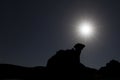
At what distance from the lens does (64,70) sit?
45.6ft

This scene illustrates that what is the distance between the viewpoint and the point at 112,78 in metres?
21.3

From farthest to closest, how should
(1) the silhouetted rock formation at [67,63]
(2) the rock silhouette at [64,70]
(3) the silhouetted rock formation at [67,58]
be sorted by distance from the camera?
(3) the silhouetted rock formation at [67,58] → (2) the rock silhouette at [64,70] → (1) the silhouetted rock formation at [67,63]

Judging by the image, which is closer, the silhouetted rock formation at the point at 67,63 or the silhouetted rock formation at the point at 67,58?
the silhouetted rock formation at the point at 67,63

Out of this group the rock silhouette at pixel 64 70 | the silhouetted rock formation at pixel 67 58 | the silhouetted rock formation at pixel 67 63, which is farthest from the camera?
the silhouetted rock formation at pixel 67 58

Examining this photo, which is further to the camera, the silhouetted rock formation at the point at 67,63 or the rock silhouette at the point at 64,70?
the rock silhouette at the point at 64,70

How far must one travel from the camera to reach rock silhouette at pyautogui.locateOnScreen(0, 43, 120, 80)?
1380 centimetres

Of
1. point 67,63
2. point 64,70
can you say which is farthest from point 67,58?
point 64,70

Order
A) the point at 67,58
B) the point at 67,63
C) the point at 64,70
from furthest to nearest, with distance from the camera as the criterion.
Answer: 1. the point at 67,58
2. the point at 67,63
3. the point at 64,70

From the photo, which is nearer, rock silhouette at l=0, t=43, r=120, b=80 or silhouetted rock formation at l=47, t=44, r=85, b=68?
rock silhouette at l=0, t=43, r=120, b=80

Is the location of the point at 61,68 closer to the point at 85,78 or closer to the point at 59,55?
the point at 59,55

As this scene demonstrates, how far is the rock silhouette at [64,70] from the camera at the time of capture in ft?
45.3

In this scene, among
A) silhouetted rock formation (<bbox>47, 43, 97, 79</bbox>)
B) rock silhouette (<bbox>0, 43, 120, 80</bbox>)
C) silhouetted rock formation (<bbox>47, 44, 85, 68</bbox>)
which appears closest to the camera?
silhouetted rock formation (<bbox>47, 43, 97, 79</bbox>)

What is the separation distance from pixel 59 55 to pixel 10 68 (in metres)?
7.26

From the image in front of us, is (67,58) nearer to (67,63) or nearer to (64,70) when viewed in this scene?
(67,63)
